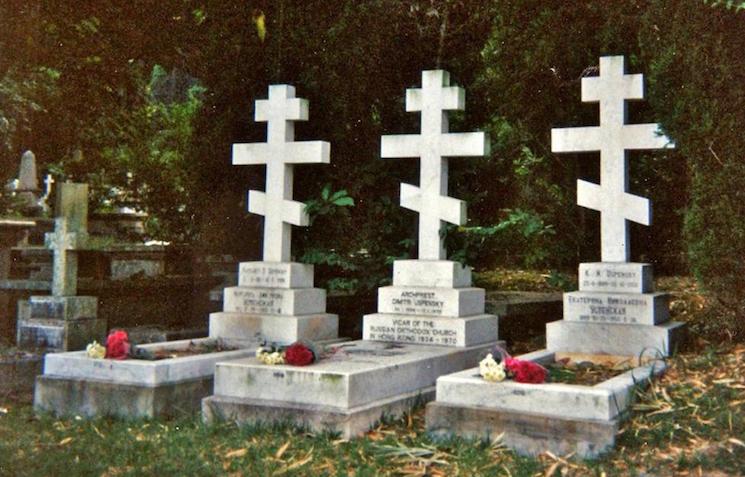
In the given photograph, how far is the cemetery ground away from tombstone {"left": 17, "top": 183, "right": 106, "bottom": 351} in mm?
2823

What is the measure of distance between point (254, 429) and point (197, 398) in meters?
1.21

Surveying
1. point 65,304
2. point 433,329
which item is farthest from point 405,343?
point 65,304

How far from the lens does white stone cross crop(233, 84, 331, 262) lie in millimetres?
8938

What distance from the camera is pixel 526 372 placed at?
18.6 ft

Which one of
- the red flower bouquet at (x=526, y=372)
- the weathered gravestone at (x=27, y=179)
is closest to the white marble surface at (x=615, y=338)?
the red flower bouquet at (x=526, y=372)

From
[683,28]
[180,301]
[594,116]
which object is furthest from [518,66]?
[180,301]

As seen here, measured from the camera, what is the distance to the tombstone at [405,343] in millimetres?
6016

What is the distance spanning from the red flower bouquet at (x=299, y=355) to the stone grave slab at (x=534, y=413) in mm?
1174

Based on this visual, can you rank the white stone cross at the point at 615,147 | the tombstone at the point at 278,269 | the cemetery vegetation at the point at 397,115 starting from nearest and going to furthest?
1. the white stone cross at the point at 615,147
2. the tombstone at the point at 278,269
3. the cemetery vegetation at the point at 397,115

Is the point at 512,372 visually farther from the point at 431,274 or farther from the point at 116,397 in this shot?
the point at 116,397

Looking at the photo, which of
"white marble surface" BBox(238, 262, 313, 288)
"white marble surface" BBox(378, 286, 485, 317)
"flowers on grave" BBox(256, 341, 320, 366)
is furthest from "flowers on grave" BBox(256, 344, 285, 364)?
"white marble surface" BBox(238, 262, 313, 288)

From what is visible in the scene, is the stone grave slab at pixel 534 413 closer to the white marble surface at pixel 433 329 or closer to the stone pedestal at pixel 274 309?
the white marble surface at pixel 433 329

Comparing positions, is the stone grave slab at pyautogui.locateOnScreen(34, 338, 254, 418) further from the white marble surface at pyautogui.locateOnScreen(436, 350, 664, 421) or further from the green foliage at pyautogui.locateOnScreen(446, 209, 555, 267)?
the green foliage at pyautogui.locateOnScreen(446, 209, 555, 267)

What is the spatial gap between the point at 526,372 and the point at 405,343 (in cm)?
252
